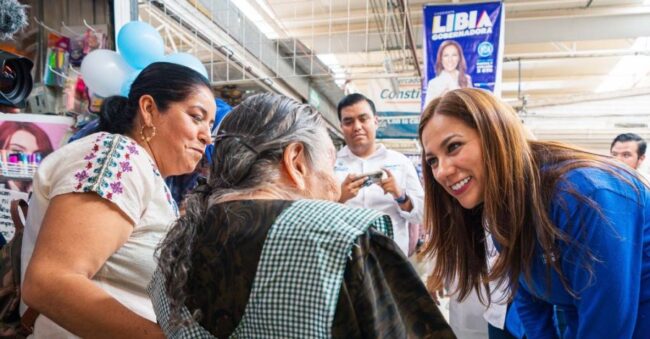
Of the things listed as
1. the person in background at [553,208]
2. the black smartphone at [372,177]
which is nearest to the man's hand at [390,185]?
the black smartphone at [372,177]

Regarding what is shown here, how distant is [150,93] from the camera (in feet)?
4.23

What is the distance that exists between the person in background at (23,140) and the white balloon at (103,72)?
0.35m

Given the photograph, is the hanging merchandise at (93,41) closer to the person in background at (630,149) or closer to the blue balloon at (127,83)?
the blue balloon at (127,83)

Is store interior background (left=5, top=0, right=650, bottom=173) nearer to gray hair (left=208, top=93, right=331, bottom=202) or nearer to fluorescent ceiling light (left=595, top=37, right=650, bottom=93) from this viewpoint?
fluorescent ceiling light (left=595, top=37, right=650, bottom=93)

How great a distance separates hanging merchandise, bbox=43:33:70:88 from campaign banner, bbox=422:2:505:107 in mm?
2592

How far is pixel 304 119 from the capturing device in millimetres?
882

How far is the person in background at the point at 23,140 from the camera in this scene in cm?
196

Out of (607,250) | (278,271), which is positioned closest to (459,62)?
(607,250)

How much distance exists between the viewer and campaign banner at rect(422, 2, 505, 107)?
11.7 feet

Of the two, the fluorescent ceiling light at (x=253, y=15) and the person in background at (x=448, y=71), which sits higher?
the fluorescent ceiling light at (x=253, y=15)

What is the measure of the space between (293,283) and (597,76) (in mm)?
10400

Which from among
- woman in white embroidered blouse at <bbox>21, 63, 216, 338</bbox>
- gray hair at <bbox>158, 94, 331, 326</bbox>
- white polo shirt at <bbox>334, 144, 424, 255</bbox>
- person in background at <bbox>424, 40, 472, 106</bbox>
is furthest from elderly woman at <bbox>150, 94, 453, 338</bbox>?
person in background at <bbox>424, 40, 472, 106</bbox>

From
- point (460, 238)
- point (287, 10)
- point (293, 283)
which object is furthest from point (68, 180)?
point (287, 10)

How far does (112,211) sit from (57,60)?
2085 millimetres
